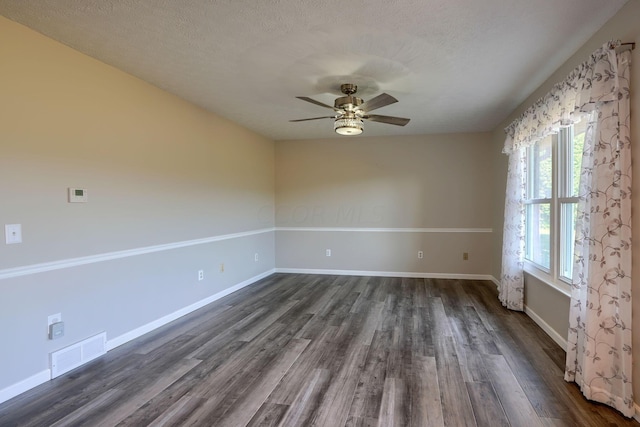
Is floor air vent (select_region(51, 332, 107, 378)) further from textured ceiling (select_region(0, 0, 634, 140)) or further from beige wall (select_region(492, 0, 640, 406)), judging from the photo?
beige wall (select_region(492, 0, 640, 406))

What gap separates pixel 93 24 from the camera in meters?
2.17

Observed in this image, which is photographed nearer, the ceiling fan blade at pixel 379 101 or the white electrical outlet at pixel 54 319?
the white electrical outlet at pixel 54 319

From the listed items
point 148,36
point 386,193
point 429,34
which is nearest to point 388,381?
point 429,34

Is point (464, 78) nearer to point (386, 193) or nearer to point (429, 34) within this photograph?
point (429, 34)

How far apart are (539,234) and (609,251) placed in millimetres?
1746

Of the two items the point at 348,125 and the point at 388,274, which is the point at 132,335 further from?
the point at 388,274

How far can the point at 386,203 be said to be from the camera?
19.0 ft

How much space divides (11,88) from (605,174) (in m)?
3.81

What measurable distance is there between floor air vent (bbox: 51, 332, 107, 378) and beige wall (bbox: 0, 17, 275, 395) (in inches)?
2.2

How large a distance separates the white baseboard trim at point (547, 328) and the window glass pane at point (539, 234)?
1.77 feet

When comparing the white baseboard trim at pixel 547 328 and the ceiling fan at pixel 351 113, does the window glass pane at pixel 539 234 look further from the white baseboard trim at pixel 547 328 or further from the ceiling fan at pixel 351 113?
the ceiling fan at pixel 351 113

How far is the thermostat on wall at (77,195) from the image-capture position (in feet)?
8.36

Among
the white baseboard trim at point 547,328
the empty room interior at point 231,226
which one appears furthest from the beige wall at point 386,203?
the white baseboard trim at point 547,328

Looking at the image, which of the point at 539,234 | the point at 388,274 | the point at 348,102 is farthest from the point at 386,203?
the point at 348,102
